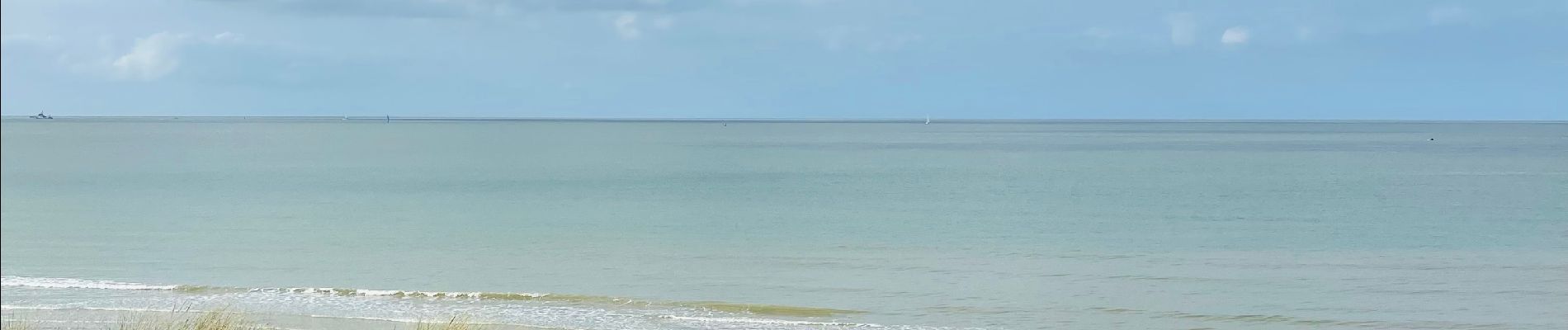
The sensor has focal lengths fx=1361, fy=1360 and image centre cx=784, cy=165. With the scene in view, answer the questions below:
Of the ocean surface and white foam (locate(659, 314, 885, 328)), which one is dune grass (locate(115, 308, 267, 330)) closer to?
the ocean surface

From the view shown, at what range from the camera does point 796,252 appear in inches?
826

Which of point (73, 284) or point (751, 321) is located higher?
point (73, 284)

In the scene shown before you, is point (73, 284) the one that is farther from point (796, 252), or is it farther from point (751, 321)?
point (796, 252)

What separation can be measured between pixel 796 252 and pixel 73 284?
987 centimetres

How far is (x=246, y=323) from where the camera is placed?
37.1 feet

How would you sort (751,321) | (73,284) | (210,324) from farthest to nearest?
(73,284)
(751,321)
(210,324)

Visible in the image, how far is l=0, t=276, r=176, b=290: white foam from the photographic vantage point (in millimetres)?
15992

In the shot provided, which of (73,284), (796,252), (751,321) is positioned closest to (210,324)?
(751,321)

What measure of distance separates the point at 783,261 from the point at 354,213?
1367 centimetres

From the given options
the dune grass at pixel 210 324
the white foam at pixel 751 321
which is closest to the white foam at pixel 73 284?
the dune grass at pixel 210 324

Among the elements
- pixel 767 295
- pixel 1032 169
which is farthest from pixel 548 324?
pixel 1032 169

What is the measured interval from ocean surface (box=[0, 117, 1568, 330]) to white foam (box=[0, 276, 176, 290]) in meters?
0.08

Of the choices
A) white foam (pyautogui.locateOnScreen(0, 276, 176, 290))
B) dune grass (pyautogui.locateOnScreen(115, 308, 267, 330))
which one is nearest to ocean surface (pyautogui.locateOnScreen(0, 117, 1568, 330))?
white foam (pyautogui.locateOnScreen(0, 276, 176, 290))

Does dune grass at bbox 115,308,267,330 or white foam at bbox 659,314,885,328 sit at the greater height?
dune grass at bbox 115,308,267,330
